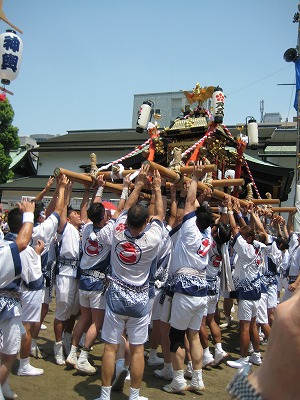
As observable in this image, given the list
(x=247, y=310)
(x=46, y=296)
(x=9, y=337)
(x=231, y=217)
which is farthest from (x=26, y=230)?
(x=247, y=310)

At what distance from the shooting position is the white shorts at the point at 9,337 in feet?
10.3

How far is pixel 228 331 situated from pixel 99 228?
4.69 metres

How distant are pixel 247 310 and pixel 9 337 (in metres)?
3.63

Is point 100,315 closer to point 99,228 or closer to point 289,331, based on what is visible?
point 99,228

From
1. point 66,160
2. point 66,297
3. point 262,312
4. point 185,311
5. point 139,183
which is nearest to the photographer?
point 139,183

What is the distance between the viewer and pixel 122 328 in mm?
3807

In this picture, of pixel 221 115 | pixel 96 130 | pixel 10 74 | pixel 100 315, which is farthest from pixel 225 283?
pixel 96 130

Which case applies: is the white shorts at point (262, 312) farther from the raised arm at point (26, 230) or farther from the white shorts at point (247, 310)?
the raised arm at point (26, 230)

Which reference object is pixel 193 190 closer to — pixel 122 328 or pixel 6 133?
pixel 122 328

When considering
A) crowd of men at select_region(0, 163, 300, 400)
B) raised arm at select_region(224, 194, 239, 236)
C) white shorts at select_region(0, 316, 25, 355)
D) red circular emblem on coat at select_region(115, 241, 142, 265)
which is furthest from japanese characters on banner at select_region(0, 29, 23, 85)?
white shorts at select_region(0, 316, 25, 355)

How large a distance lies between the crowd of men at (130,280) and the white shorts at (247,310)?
0.6 inches

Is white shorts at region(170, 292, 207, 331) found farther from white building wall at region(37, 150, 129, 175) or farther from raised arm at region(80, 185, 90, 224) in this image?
white building wall at region(37, 150, 129, 175)

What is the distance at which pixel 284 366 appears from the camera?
146cm

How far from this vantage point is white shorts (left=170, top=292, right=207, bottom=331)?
14.2ft
